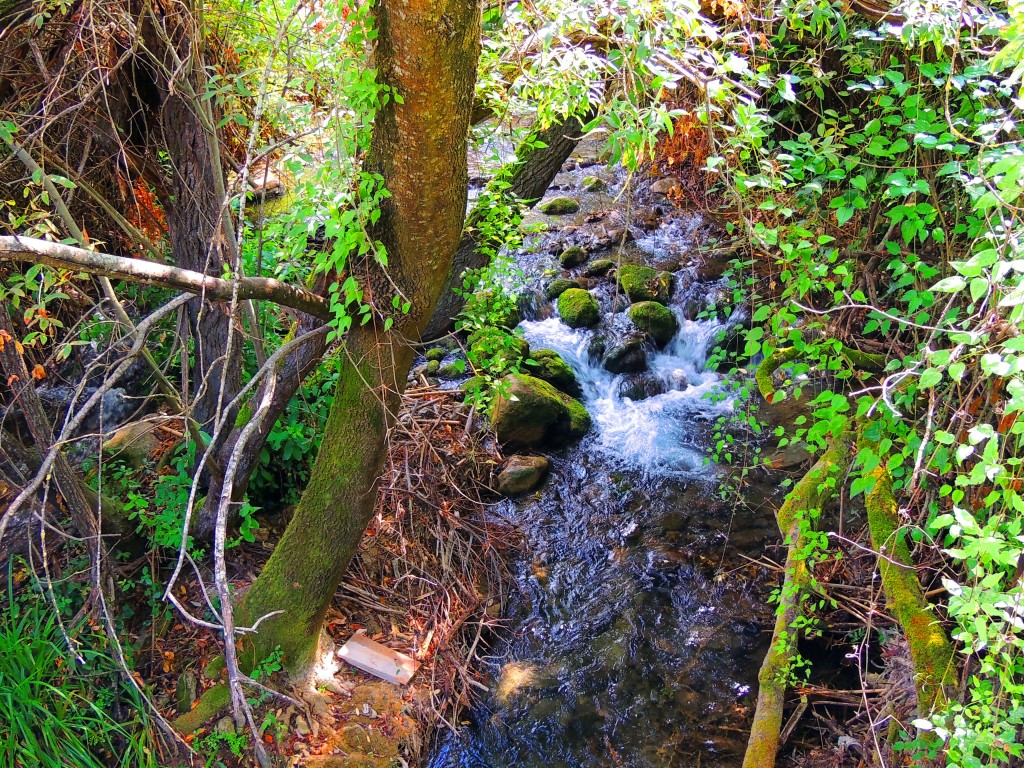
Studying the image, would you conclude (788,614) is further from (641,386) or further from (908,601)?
(641,386)

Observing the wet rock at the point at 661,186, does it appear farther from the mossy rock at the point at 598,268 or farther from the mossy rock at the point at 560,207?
the mossy rock at the point at 598,268

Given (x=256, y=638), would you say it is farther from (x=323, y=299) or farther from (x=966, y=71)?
(x=966, y=71)

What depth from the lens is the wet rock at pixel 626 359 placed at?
263 inches

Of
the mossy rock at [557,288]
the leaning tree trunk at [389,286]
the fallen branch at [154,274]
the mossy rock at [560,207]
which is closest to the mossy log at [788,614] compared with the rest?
the leaning tree trunk at [389,286]

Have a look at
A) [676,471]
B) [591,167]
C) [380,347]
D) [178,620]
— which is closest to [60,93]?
[380,347]

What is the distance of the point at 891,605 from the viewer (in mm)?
2721

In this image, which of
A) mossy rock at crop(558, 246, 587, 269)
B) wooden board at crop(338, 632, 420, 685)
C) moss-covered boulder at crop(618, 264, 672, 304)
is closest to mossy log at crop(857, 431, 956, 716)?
wooden board at crop(338, 632, 420, 685)

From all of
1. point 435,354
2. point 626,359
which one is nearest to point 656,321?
point 626,359

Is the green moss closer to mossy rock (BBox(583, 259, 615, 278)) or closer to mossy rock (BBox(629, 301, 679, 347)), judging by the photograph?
mossy rock (BBox(629, 301, 679, 347))

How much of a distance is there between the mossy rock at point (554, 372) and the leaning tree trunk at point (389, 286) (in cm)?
300

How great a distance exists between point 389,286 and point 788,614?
2362 millimetres

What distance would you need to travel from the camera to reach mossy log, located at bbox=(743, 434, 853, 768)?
9.66 ft

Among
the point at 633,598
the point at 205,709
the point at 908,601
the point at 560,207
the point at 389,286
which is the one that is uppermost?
the point at 389,286

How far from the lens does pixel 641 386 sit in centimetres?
657
